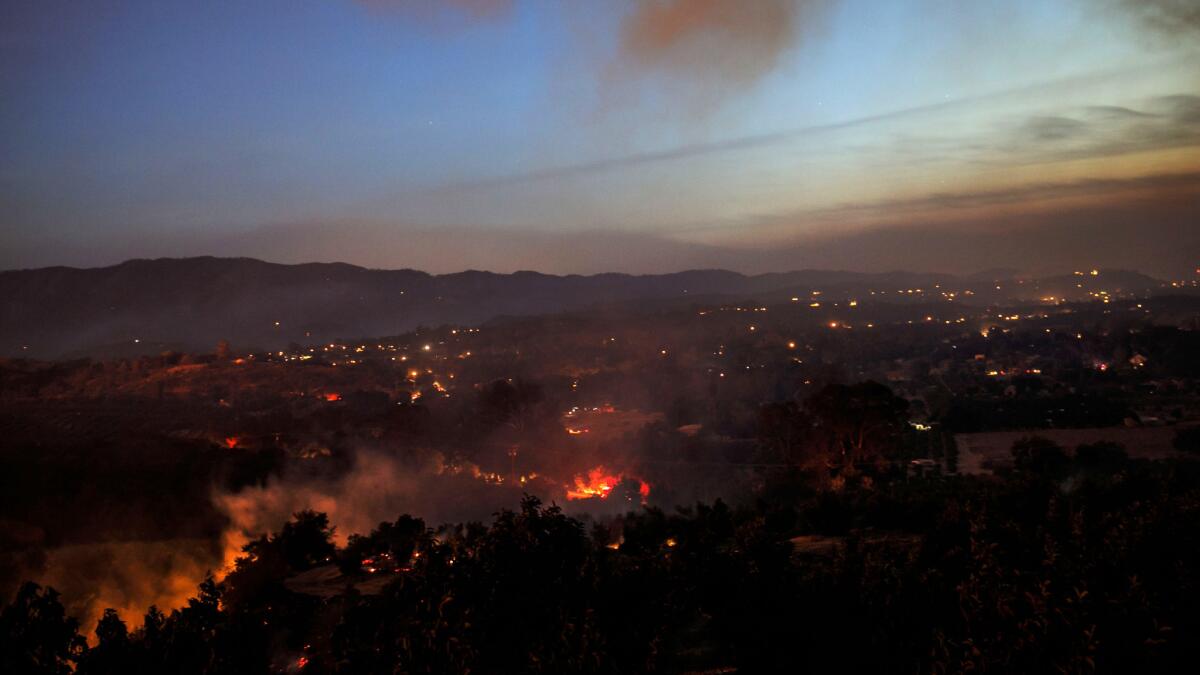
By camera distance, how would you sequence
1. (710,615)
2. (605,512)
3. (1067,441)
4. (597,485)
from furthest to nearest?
(597,485) → (1067,441) → (605,512) → (710,615)

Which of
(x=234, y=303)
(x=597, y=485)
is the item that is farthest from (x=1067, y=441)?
(x=234, y=303)

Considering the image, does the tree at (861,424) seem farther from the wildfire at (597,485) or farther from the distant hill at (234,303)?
the distant hill at (234,303)

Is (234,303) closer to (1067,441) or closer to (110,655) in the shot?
(1067,441)

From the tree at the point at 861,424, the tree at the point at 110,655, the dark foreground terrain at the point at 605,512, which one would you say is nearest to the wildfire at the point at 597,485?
the dark foreground terrain at the point at 605,512

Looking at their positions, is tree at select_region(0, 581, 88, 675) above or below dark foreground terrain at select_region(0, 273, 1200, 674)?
above

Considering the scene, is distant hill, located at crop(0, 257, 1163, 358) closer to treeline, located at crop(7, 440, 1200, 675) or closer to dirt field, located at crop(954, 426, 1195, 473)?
dirt field, located at crop(954, 426, 1195, 473)

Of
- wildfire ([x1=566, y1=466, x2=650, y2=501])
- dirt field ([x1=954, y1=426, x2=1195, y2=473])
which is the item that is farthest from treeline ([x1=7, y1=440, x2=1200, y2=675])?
wildfire ([x1=566, y1=466, x2=650, y2=501])
